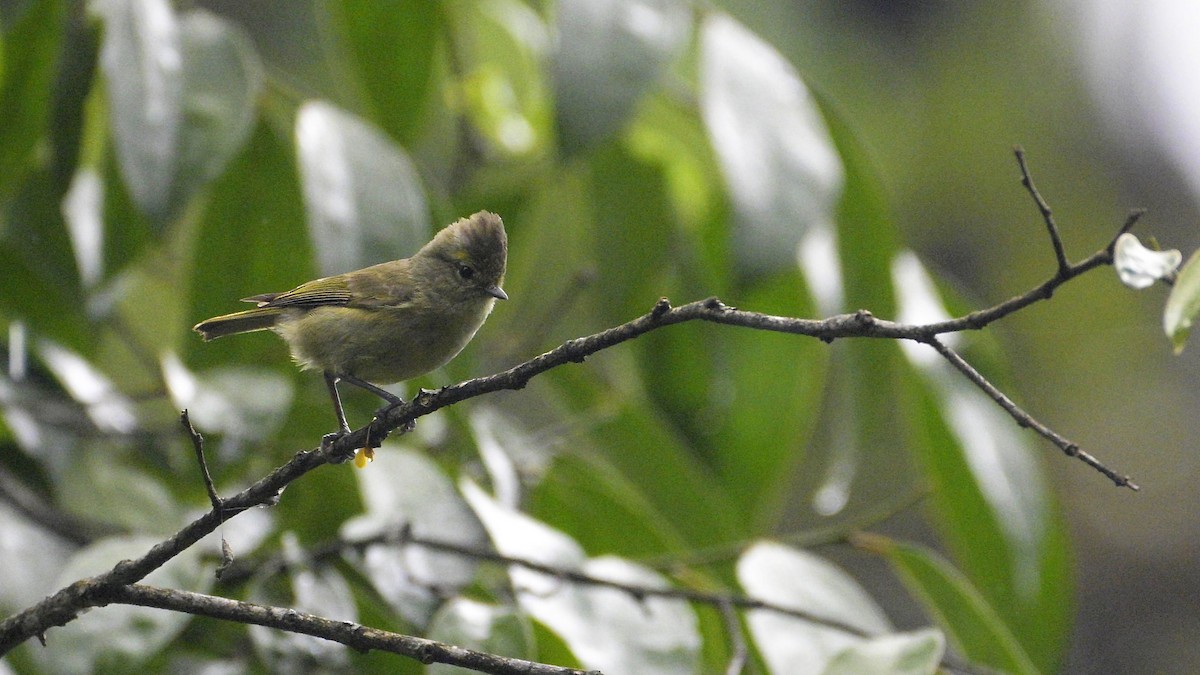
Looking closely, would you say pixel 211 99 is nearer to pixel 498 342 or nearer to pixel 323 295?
pixel 323 295

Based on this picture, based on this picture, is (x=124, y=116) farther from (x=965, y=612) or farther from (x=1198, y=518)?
(x=1198, y=518)

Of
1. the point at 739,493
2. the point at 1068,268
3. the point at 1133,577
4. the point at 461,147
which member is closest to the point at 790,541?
the point at 739,493

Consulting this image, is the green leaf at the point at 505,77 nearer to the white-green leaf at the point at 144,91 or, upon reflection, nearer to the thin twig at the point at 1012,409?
the white-green leaf at the point at 144,91

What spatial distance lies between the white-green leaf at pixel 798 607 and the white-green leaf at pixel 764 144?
738 mm

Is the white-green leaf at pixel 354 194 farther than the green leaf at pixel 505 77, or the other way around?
the green leaf at pixel 505 77

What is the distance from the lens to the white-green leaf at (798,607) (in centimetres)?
258

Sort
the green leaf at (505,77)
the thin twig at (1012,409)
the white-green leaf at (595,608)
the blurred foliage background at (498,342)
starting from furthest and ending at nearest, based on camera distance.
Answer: the green leaf at (505,77) < the blurred foliage background at (498,342) < the white-green leaf at (595,608) < the thin twig at (1012,409)

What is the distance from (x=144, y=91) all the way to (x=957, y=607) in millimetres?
2356

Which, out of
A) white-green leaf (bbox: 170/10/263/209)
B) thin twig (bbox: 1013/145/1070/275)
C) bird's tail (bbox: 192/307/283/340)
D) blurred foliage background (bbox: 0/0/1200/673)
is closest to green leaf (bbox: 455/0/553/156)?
blurred foliage background (bbox: 0/0/1200/673)

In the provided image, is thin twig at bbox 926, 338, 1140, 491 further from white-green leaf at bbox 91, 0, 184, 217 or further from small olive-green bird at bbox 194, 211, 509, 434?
white-green leaf at bbox 91, 0, 184, 217

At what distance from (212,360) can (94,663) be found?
122cm

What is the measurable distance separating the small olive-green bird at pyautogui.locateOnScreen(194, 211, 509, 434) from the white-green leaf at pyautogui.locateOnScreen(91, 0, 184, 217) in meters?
0.33

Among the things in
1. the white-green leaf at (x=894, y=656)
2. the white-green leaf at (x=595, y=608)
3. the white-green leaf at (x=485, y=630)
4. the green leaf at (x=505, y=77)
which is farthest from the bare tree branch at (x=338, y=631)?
the green leaf at (x=505, y=77)

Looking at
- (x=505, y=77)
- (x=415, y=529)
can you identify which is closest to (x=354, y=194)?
(x=415, y=529)
